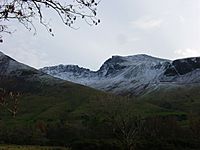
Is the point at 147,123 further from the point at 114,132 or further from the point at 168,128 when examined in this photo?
the point at 114,132

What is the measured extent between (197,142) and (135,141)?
16341mm

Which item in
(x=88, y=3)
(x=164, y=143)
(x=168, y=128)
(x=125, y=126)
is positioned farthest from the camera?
(x=168, y=128)

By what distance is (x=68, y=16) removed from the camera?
419 inches

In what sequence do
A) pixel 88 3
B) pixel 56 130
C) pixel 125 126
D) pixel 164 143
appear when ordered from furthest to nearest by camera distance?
pixel 56 130 < pixel 125 126 < pixel 164 143 < pixel 88 3

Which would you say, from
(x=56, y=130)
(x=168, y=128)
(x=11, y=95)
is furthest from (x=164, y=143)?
(x=11, y=95)

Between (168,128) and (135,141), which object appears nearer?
(135,141)

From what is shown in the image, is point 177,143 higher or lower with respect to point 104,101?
lower

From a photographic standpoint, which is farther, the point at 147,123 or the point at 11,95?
the point at 147,123

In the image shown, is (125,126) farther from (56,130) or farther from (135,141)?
(56,130)

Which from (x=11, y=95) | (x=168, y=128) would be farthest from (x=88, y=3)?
(x=168, y=128)

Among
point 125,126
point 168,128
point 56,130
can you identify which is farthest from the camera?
point 56,130

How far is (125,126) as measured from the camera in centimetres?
9825

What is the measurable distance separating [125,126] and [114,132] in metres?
11.2

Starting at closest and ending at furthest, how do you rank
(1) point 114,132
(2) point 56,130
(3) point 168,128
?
(1) point 114,132
(3) point 168,128
(2) point 56,130
